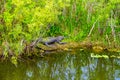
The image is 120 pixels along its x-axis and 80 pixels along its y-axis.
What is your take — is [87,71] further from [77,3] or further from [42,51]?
[77,3]

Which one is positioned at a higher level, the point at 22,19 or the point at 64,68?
the point at 22,19

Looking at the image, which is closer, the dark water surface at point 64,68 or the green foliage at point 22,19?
the dark water surface at point 64,68

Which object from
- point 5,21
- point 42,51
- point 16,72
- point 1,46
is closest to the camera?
point 16,72

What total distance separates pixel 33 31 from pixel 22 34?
2.07 feet

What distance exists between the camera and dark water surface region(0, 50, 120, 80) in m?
14.8

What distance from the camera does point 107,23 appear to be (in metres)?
20.9

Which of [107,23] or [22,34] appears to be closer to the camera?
[22,34]

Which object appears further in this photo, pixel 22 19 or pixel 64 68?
pixel 22 19

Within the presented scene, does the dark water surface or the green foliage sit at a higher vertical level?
the green foliage

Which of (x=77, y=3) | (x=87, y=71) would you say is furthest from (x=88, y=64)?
(x=77, y=3)

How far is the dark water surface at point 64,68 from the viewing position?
1475cm

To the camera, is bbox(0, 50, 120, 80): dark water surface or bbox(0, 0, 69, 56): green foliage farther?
bbox(0, 0, 69, 56): green foliage

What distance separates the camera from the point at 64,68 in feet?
53.2

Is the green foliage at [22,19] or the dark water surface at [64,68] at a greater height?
the green foliage at [22,19]
